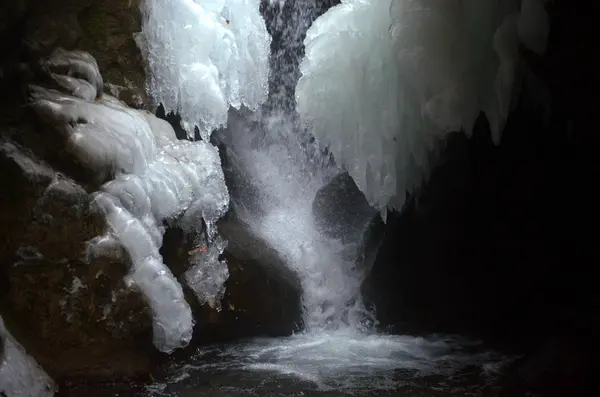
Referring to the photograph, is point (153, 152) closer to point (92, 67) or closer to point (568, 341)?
point (92, 67)

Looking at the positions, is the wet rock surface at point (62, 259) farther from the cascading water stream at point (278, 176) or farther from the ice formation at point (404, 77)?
the ice formation at point (404, 77)

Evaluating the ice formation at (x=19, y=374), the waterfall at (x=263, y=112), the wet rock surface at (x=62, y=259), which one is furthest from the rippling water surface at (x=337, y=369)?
the waterfall at (x=263, y=112)

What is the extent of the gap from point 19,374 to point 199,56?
11.6 feet

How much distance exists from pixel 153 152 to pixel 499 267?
12.5 feet

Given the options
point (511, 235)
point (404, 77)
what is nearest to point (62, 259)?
point (404, 77)

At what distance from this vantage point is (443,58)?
469cm

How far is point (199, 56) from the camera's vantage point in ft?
18.9

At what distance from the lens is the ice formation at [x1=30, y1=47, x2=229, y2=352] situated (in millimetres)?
3939

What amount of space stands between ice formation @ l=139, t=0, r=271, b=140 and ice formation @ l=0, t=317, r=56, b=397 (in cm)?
281

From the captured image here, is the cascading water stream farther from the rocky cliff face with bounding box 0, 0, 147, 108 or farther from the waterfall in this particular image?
the rocky cliff face with bounding box 0, 0, 147, 108

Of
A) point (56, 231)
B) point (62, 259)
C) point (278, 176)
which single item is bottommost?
point (62, 259)

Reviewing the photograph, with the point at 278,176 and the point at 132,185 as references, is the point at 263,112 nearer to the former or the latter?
the point at 278,176

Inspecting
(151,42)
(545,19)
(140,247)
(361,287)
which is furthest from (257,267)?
(545,19)

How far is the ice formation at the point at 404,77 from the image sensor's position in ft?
14.8
